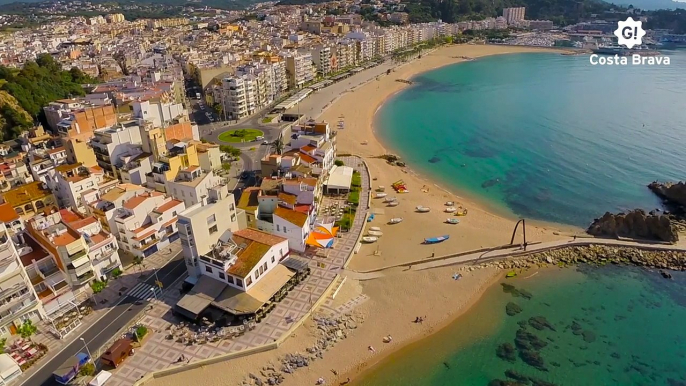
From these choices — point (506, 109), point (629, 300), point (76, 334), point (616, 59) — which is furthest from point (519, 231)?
point (616, 59)

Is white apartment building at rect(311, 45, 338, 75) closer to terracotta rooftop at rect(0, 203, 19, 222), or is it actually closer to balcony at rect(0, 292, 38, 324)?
terracotta rooftop at rect(0, 203, 19, 222)

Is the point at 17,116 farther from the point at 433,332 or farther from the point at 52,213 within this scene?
the point at 433,332

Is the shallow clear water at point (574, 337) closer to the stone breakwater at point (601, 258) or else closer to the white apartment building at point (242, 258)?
Answer: the stone breakwater at point (601, 258)

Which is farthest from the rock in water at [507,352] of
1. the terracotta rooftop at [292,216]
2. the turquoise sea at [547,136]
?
the turquoise sea at [547,136]

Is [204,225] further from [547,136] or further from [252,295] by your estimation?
[547,136]

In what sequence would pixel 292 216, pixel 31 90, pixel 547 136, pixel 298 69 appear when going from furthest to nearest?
pixel 298 69 < pixel 547 136 < pixel 31 90 < pixel 292 216

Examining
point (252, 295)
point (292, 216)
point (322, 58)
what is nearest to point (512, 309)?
point (292, 216)

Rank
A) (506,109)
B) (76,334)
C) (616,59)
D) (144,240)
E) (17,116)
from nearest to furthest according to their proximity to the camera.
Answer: (76,334) → (144,240) → (17,116) → (506,109) → (616,59)
